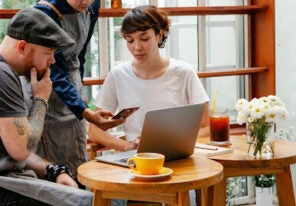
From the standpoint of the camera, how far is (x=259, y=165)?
2.37m

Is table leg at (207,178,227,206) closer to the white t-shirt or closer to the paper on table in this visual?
the paper on table

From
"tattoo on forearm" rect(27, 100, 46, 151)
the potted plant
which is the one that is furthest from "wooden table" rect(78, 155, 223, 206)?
the potted plant

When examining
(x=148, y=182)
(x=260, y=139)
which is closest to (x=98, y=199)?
(x=148, y=182)

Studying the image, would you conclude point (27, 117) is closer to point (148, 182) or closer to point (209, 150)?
point (148, 182)

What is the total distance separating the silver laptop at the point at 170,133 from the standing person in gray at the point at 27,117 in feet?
0.82

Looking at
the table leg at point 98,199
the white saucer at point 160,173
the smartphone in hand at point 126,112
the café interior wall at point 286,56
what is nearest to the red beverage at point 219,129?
the smartphone in hand at point 126,112

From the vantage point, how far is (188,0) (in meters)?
4.07

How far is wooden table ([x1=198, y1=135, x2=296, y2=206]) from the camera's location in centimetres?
236

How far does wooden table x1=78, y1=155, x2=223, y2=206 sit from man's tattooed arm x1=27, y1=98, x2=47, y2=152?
0.64 ft

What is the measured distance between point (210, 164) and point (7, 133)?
745 mm

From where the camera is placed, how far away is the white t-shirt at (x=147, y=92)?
113 inches

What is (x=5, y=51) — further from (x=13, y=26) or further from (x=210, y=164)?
(x=210, y=164)

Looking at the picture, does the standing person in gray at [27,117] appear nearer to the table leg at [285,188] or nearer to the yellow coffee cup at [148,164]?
the yellow coffee cup at [148,164]

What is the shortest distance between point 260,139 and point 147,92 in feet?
2.32
